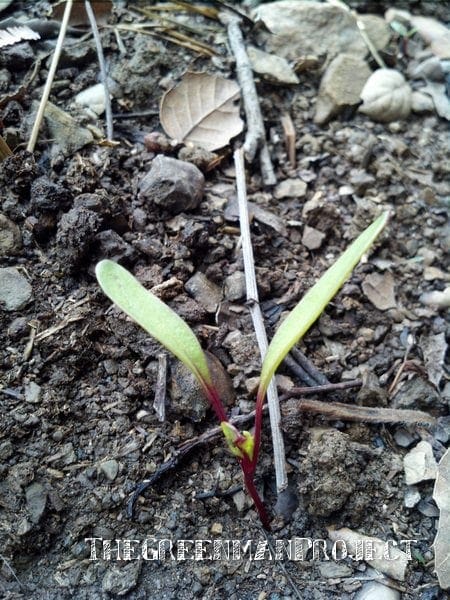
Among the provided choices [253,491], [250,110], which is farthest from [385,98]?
[253,491]

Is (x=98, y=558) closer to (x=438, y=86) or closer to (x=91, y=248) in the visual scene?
(x=91, y=248)

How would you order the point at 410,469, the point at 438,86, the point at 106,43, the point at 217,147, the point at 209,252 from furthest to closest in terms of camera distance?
the point at 438,86
the point at 106,43
the point at 217,147
the point at 209,252
the point at 410,469

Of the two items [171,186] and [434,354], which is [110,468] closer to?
[171,186]

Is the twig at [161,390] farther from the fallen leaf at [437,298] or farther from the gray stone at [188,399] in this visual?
the fallen leaf at [437,298]

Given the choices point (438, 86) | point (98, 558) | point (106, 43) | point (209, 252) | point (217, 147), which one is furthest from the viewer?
point (438, 86)

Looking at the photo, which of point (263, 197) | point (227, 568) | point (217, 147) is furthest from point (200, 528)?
point (217, 147)

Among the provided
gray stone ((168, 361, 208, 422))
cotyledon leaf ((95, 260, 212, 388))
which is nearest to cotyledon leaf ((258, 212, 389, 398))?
cotyledon leaf ((95, 260, 212, 388))
